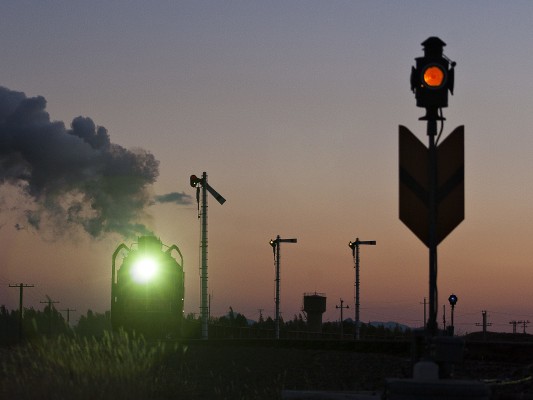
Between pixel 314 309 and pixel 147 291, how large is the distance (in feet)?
130

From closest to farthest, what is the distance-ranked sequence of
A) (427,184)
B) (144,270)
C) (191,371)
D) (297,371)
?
1. (427,184)
2. (297,371)
3. (191,371)
4. (144,270)

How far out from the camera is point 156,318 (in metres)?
35.2

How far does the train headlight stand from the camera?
114 ft

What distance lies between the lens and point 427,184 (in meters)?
9.04

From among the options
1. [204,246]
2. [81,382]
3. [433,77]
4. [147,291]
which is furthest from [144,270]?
[433,77]

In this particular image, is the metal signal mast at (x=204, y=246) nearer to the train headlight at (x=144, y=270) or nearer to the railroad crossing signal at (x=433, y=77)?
the train headlight at (x=144, y=270)

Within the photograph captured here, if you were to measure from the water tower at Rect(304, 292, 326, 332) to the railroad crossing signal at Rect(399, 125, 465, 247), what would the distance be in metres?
64.4

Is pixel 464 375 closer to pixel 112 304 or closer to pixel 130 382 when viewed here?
pixel 130 382

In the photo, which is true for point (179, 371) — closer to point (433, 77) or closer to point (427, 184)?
point (427, 184)

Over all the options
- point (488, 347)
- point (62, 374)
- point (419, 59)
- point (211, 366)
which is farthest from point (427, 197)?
point (211, 366)

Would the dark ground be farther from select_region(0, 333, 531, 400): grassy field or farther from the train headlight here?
the train headlight

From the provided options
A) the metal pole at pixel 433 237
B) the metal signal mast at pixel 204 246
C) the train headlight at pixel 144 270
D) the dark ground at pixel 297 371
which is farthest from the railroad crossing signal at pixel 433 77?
the metal signal mast at pixel 204 246

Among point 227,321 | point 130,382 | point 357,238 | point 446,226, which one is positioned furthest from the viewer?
point 227,321

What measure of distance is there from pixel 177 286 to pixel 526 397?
25.5m
